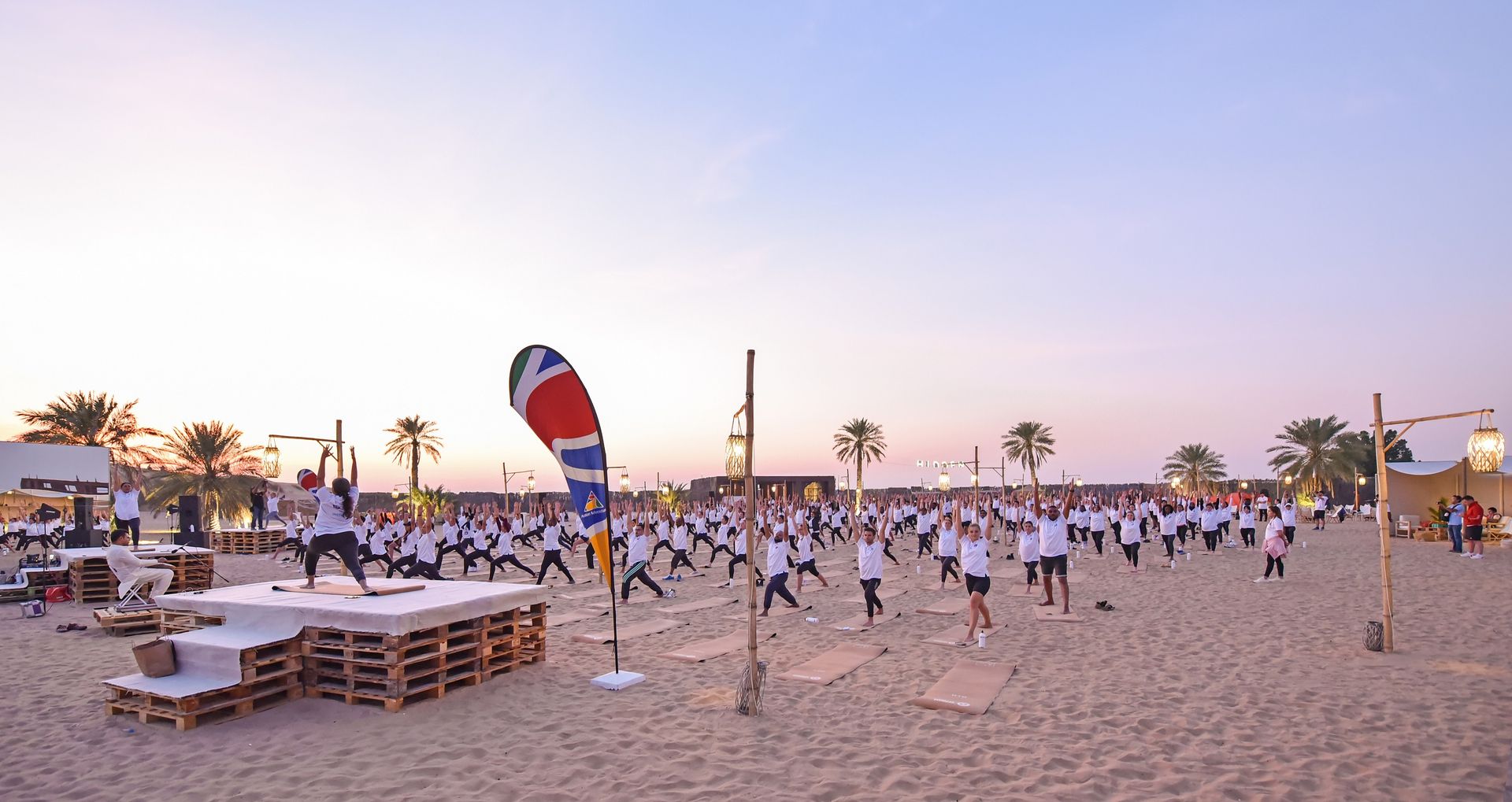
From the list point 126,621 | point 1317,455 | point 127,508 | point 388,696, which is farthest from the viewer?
point 1317,455

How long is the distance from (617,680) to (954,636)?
5.18 metres

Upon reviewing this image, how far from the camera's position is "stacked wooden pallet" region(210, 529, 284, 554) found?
27.5m

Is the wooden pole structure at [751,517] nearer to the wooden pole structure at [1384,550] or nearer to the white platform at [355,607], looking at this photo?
the white platform at [355,607]

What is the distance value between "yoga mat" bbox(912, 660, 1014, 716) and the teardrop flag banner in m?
3.68

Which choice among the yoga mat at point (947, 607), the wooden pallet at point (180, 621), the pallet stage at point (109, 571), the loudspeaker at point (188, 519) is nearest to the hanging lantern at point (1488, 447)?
the yoga mat at point (947, 607)

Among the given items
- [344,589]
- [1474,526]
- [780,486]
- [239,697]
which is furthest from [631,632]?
[780,486]

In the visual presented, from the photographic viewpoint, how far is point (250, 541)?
2769 centimetres

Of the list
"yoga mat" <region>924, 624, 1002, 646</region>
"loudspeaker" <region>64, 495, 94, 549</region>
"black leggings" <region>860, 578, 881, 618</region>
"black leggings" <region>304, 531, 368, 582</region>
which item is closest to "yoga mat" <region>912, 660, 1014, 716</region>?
"yoga mat" <region>924, 624, 1002, 646</region>

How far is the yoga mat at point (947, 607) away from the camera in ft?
43.2

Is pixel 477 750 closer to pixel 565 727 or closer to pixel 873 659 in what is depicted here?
pixel 565 727

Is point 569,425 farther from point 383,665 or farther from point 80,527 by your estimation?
point 80,527

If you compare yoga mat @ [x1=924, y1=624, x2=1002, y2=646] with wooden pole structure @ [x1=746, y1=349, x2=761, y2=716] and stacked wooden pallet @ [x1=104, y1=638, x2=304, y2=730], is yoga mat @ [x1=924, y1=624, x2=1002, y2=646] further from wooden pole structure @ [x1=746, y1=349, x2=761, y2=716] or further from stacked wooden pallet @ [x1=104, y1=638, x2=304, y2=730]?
stacked wooden pallet @ [x1=104, y1=638, x2=304, y2=730]

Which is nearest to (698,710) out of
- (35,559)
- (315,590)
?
(315,590)

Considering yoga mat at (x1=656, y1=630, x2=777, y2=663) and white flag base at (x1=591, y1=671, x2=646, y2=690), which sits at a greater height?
white flag base at (x1=591, y1=671, x2=646, y2=690)
